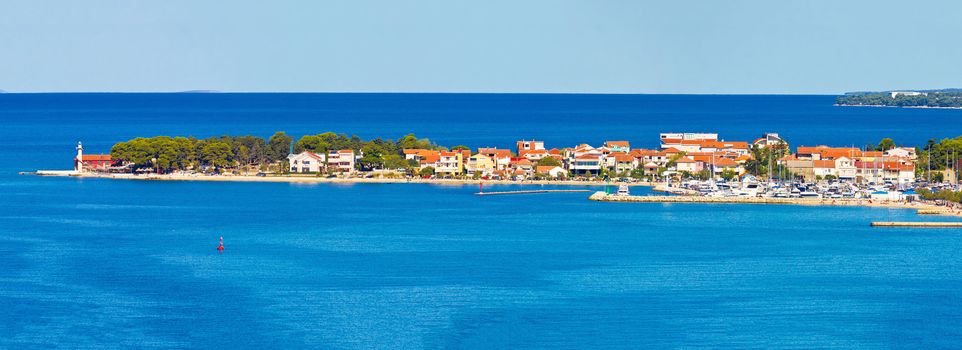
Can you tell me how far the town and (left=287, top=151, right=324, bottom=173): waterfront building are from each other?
0.03 m

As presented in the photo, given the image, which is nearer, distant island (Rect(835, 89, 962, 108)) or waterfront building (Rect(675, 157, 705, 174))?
waterfront building (Rect(675, 157, 705, 174))

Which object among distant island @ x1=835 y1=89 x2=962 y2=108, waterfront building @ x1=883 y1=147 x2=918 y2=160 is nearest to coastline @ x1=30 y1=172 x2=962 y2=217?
waterfront building @ x1=883 y1=147 x2=918 y2=160

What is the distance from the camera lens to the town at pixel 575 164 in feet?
151

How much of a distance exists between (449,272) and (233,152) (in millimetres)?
26419

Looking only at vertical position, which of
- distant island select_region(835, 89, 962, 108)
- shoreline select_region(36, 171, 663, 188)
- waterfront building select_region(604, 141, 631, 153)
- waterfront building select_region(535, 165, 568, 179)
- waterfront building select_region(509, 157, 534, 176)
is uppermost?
distant island select_region(835, 89, 962, 108)

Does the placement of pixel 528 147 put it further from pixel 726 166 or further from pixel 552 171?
pixel 726 166

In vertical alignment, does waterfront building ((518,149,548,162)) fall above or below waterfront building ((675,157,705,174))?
above

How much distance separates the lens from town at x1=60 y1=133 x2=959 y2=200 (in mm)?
46062

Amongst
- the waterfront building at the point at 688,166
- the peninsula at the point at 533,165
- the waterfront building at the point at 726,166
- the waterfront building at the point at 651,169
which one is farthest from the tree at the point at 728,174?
the waterfront building at the point at 651,169

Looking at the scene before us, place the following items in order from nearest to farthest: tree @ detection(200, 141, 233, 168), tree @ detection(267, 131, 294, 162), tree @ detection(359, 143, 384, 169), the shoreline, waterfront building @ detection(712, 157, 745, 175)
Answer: the shoreline
waterfront building @ detection(712, 157, 745, 175)
tree @ detection(359, 143, 384, 169)
tree @ detection(200, 141, 233, 168)
tree @ detection(267, 131, 294, 162)

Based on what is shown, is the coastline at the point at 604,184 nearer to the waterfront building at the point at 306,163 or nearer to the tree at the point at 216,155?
the waterfront building at the point at 306,163

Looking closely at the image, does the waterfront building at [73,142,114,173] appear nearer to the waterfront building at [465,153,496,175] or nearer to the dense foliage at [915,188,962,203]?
the waterfront building at [465,153,496,175]

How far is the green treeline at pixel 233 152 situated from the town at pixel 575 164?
0.04 meters

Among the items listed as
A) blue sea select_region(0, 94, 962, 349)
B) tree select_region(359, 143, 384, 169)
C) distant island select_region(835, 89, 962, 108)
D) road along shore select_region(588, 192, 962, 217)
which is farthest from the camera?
distant island select_region(835, 89, 962, 108)
